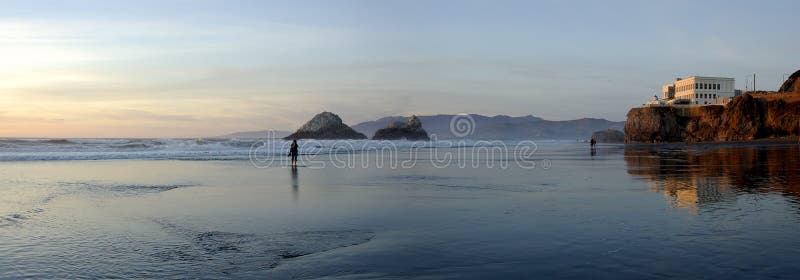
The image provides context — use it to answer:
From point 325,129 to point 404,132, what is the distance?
22627mm

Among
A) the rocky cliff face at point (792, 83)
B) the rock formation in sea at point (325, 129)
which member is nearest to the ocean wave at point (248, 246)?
the rocky cliff face at point (792, 83)

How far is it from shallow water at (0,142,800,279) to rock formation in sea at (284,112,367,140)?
421ft

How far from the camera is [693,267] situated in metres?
5.82

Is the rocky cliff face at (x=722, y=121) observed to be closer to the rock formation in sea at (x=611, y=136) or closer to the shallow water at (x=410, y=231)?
the rock formation in sea at (x=611, y=136)

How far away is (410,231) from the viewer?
855 cm

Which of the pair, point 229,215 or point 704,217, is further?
point 229,215

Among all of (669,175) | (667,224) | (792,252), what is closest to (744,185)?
(669,175)

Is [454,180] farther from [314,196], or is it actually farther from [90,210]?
[90,210]

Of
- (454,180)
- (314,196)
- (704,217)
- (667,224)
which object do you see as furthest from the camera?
(454,180)

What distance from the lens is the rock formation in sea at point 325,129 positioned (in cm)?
14388

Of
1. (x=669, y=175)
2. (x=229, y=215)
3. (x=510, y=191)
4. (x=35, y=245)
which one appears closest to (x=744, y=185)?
(x=669, y=175)

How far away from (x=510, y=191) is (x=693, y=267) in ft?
27.6

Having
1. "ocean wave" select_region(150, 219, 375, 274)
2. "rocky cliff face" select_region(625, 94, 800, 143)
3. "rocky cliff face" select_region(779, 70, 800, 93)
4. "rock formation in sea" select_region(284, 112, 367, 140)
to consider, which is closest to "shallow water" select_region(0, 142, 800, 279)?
"ocean wave" select_region(150, 219, 375, 274)

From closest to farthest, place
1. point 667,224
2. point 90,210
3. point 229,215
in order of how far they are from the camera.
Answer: point 667,224, point 229,215, point 90,210
